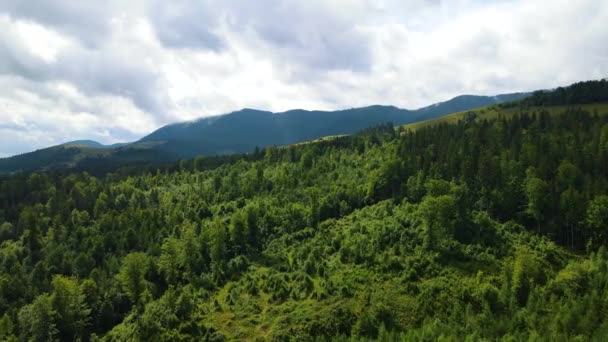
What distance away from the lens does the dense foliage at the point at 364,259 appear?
86312 millimetres

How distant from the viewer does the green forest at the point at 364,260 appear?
282ft

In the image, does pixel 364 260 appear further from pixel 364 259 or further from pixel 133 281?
pixel 133 281

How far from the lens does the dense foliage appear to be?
8631 centimetres

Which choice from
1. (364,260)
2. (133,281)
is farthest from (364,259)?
(133,281)

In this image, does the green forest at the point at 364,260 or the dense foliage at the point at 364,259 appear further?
the dense foliage at the point at 364,259

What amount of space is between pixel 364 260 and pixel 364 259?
0.89 ft

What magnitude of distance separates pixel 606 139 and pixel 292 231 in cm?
11682

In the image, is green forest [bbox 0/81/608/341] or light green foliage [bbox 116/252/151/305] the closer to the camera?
green forest [bbox 0/81/608/341]

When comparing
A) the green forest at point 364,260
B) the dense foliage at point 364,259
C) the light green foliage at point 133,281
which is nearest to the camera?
the green forest at point 364,260

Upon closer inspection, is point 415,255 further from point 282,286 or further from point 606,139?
point 606,139

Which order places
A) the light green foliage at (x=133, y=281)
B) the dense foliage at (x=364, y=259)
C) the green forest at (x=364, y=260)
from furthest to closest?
1. the light green foliage at (x=133, y=281)
2. the dense foliage at (x=364, y=259)
3. the green forest at (x=364, y=260)

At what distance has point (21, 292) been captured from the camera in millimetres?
125875

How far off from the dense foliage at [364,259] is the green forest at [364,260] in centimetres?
45

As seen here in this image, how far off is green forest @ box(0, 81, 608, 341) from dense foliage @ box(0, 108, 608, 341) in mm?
452
